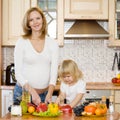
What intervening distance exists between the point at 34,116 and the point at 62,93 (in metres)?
0.82

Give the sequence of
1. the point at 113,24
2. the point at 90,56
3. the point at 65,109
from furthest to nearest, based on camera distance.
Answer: the point at 90,56
the point at 113,24
the point at 65,109

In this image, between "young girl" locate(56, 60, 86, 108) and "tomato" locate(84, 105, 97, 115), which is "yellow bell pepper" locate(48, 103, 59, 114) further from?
"young girl" locate(56, 60, 86, 108)

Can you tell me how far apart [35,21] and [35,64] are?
0.35 meters

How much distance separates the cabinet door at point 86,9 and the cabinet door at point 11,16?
52cm

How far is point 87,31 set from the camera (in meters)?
4.59

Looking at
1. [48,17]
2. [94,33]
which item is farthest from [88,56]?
[48,17]

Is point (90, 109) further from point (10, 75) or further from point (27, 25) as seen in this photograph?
point (10, 75)

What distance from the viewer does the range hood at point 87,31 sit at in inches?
180

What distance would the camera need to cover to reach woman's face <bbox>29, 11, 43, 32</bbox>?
287cm

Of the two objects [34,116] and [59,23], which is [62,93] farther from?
[59,23]

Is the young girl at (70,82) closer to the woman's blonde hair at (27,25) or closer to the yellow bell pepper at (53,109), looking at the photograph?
the woman's blonde hair at (27,25)

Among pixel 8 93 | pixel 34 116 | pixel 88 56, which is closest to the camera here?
pixel 34 116

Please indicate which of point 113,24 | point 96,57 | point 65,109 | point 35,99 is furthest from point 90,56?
point 65,109

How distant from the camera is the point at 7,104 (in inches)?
175
